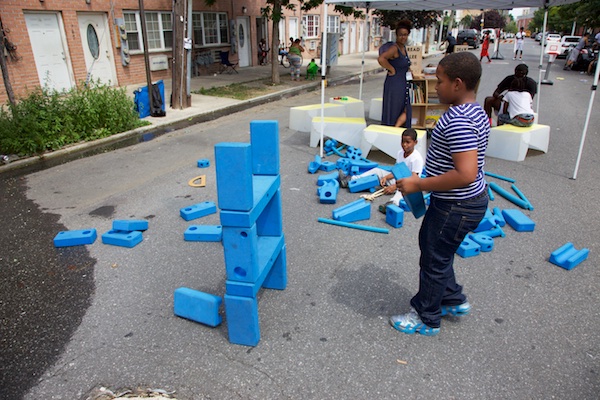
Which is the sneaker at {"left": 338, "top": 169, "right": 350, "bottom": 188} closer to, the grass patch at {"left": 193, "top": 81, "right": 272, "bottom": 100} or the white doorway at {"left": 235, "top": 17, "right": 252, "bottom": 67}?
the grass patch at {"left": 193, "top": 81, "right": 272, "bottom": 100}

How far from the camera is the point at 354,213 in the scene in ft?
16.1

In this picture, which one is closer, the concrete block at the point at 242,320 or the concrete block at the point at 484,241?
the concrete block at the point at 242,320

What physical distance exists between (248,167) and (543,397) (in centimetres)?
227

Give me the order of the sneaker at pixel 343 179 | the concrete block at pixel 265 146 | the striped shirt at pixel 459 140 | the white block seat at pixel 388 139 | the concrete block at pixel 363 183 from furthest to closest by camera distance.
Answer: the white block seat at pixel 388 139
the sneaker at pixel 343 179
the concrete block at pixel 363 183
the concrete block at pixel 265 146
the striped shirt at pixel 459 140

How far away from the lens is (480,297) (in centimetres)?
348

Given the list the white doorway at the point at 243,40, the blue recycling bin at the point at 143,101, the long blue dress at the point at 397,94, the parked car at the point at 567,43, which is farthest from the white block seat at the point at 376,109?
the parked car at the point at 567,43

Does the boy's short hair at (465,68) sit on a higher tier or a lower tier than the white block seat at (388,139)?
higher

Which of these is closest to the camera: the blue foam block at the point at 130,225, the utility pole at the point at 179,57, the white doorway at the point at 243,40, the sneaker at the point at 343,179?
the blue foam block at the point at 130,225

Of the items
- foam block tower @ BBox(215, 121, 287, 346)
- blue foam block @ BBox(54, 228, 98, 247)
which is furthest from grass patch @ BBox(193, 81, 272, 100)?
foam block tower @ BBox(215, 121, 287, 346)

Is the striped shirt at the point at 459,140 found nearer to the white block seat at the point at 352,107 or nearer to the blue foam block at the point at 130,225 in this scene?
the blue foam block at the point at 130,225

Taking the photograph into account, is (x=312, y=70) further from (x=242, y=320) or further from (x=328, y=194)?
(x=242, y=320)

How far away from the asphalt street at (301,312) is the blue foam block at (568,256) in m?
0.08

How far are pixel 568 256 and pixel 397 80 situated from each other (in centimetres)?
421

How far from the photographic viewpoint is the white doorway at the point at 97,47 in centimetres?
1378
